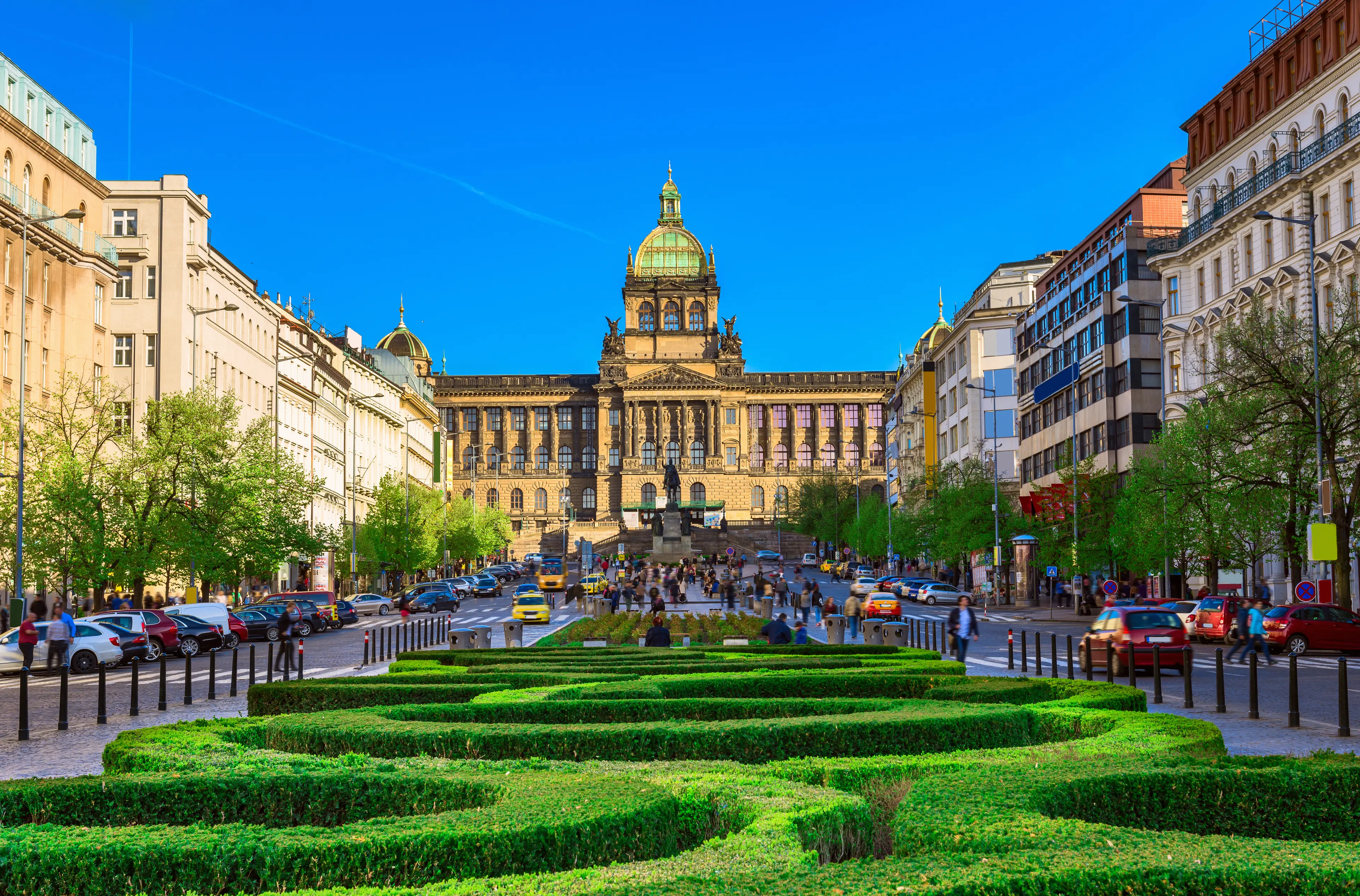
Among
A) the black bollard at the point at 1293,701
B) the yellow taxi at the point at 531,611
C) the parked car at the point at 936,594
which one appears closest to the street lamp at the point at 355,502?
the yellow taxi at the point at 531,611

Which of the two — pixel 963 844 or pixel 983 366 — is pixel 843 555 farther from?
pixel 963 844

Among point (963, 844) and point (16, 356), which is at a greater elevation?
point (16, 356)

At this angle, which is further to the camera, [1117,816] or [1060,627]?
[1060,627]

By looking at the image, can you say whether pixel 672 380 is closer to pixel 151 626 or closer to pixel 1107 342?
pixel 1107 342

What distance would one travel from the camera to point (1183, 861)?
6562 millimetres

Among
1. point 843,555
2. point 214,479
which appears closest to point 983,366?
point 843,555

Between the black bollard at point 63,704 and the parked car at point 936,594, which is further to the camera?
the parked car at point 936,594

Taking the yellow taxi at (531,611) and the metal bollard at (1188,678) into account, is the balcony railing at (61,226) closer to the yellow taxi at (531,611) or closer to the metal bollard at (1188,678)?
the yellow taxi at (531,611)

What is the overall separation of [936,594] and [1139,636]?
49.3 meters

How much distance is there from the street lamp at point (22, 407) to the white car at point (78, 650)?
6.02m

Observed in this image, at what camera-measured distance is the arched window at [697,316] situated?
190 meters

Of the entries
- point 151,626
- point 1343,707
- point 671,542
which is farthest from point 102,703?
point 671,542

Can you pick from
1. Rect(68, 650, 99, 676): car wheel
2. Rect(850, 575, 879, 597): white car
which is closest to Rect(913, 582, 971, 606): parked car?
Rect(850, 575, 879, 597): white car

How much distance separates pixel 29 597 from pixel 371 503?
193ft
